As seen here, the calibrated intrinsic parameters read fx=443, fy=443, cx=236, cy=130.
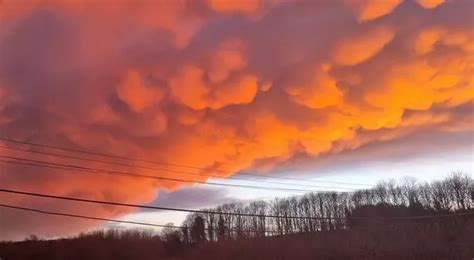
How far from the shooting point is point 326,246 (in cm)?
5853

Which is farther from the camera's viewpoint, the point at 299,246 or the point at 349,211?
the point at 349,211

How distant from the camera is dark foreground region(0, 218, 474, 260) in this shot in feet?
171

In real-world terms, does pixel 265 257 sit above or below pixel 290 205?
below

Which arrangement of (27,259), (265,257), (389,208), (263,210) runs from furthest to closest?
(263,210), (389,208), (27,259), (265,257)

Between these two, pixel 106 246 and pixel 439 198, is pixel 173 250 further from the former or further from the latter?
pixel 439 198

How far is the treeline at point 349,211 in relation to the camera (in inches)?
2820

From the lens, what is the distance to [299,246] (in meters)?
60.8

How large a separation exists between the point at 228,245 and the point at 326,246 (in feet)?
48.6

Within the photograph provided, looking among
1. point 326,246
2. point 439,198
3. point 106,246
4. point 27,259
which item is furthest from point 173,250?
point 439,198

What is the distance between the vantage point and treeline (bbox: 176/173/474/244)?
71625 mm

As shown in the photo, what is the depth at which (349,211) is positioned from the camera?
8412cm

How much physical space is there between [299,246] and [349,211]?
2656 cm

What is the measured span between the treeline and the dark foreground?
10.4 feet

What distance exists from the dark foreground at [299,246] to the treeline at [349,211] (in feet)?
10.4
